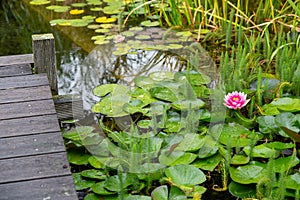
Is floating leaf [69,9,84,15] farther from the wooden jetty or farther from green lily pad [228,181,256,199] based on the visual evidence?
green lily pad [228,181,256,199]

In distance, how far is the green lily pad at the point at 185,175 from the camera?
1.81m

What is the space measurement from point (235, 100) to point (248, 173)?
0.42 meters

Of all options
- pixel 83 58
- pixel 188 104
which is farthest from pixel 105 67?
pixel 188 104

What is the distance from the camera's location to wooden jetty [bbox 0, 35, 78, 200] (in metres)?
1.52

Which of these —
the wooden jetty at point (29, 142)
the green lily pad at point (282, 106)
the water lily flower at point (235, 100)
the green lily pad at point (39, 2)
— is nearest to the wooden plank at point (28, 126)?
the wooden jetty at point (29, 142)

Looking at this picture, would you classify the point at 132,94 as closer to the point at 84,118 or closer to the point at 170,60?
the point at 84,118

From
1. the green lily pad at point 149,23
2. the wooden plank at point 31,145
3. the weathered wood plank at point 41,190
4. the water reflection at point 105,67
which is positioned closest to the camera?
the weathered wood plank at point 41,190

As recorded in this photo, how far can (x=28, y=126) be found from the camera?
1.90 meters

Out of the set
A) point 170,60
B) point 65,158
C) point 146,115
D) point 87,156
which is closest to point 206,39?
point 170,60

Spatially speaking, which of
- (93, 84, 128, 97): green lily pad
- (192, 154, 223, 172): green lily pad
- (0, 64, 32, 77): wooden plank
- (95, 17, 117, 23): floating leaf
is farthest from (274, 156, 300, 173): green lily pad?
(95, 17, 117, 23): floating leaf

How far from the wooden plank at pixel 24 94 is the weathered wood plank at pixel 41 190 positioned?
0.62m

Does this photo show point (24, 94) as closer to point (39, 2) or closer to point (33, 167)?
point (33, 167)

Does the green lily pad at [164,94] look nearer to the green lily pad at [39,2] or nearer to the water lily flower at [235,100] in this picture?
the water lily flower at [235,100]

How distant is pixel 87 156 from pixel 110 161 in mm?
148
